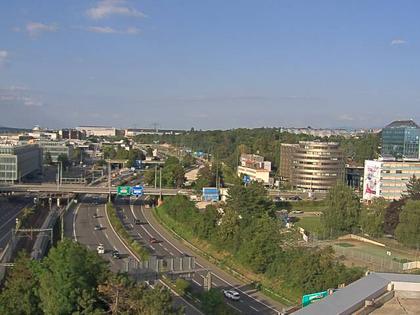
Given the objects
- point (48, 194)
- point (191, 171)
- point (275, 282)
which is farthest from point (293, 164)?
point (275, 282)

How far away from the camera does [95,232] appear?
80.5ft

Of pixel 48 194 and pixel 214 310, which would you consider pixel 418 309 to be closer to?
pixel 214 310

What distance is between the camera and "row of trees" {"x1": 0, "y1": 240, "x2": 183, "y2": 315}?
31.1 feet

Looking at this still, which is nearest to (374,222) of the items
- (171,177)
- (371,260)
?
(371,260)

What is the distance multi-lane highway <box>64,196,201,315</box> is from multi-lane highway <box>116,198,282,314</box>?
1162mm

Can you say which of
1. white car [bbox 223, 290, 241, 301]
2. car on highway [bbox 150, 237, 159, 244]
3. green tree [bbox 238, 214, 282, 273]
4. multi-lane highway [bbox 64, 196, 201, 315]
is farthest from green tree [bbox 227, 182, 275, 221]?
white car [bbox 223, 290, 241, 301]

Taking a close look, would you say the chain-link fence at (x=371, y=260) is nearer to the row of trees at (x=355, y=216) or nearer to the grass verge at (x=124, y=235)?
the row of trees at (x=355, y=216)

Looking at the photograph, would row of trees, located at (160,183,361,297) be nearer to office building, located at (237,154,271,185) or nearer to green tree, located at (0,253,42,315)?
green tree, located at (0,253,42,315)

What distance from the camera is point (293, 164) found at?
4303 centimetres

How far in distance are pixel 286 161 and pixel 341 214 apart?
22475 mm

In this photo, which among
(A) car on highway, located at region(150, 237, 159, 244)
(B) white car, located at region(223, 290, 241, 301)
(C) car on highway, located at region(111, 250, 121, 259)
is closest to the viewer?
(B) white car, located at region(223, 290, 241, 301)

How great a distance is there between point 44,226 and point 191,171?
1229 inches

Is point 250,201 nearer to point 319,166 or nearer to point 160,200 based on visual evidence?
point 160,200

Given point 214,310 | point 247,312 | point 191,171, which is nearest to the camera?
point 214,310
